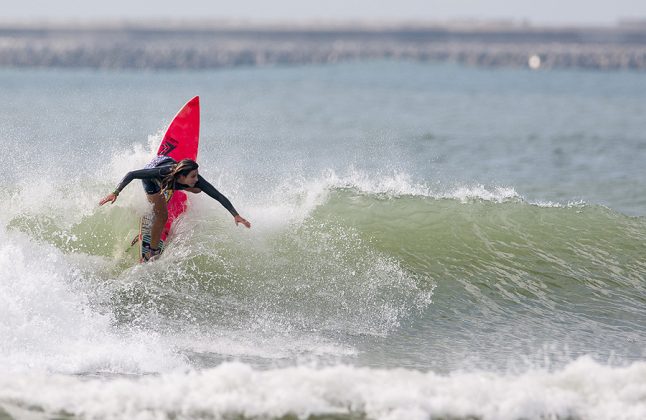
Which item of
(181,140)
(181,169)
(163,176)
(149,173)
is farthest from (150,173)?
(181,140)

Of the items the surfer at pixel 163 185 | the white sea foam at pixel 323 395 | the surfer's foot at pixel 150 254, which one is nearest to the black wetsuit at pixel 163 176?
the surfer at pixel 163 185

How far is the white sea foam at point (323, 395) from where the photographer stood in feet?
17.9

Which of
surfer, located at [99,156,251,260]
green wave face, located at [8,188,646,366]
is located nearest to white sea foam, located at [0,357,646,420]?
green wave face, located at [8,188,646,366]

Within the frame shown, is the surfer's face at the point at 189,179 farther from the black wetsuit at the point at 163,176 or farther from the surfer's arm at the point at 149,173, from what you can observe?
the surfer's arm at the point at 149,173

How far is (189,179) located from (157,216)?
848 millimetres

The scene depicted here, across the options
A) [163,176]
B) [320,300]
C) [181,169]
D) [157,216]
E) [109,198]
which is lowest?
[320,300]

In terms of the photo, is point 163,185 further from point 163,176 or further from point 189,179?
point 189,179

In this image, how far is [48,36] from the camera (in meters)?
93.2

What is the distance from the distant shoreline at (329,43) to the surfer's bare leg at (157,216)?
66.6 m

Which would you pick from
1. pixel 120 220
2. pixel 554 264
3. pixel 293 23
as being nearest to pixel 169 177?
pixel 120 220

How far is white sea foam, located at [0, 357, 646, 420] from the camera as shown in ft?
17.9

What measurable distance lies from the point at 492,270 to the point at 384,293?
1.53m

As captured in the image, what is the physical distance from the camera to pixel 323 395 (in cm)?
561

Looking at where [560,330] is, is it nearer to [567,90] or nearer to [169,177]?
[169,177]
